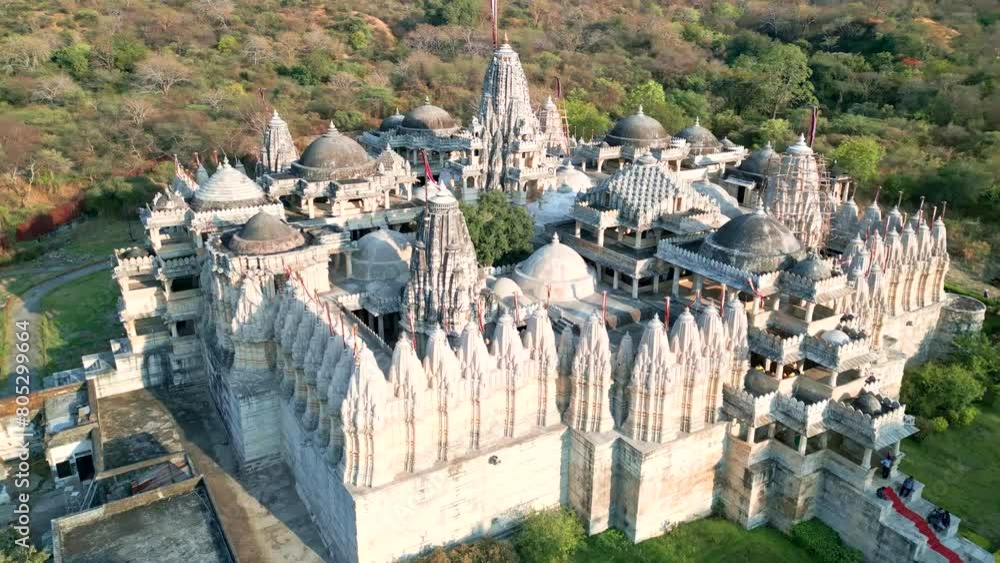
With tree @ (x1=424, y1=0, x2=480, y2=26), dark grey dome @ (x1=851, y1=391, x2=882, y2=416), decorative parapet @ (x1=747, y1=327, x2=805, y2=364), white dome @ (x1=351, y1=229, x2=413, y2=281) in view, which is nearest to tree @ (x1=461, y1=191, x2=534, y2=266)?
white dome @ (x1=351, y1=229, x2=413, y2=281)

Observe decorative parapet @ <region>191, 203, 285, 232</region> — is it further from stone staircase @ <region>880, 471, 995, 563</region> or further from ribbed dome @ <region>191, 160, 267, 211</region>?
stone staircase @ <region>880, 471, 995, 563</region>

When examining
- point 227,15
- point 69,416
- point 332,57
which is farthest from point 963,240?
point 227,15

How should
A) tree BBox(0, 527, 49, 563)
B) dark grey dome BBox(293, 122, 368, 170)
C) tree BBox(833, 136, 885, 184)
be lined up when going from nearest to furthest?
tree BBox(0, 527, 49, 563) → dark grey dome BBox(293, 122, 368, 170) → tree BBox(833, 136, 885, 184)

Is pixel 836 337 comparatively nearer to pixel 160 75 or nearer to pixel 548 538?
pixel 548 538

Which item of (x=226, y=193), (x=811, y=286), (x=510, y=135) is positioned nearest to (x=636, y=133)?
(x=510, y=135)

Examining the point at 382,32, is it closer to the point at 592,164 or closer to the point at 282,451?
the point at 592,164
